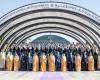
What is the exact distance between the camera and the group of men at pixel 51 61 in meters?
19.8

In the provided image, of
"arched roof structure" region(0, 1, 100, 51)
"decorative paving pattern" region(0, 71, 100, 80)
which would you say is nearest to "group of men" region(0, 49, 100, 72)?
"decorative paving pattern" region(0, 71, 100, 80)

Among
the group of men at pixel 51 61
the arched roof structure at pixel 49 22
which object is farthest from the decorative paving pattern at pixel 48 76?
the arched roof structure at pixel 49 22

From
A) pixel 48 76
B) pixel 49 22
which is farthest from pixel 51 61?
pixel 49 22

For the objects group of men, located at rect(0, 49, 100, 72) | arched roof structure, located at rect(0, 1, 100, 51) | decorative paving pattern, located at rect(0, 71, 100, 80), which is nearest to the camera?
decorative paving pattern, located at rect(0, 71, 100, 80)

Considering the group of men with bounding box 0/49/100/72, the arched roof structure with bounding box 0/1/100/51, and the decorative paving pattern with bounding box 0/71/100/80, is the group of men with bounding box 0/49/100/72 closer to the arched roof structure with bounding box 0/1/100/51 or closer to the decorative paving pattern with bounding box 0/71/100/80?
the decorative paving pattern with bounding box 0/71/100/80

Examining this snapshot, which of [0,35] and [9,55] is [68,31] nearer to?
[0,35]

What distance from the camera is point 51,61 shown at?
19.8 metres

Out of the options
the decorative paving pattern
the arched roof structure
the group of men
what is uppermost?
the arched roof structure

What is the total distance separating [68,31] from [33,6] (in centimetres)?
1690

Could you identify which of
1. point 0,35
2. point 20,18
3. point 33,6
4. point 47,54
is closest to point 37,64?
point 47,54

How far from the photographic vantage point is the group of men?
779 inches

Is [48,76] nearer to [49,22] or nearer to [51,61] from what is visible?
[51,61]

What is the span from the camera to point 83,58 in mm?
20312

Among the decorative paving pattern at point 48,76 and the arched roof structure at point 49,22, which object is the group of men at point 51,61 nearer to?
the decorative paving pattern at point 48,76
